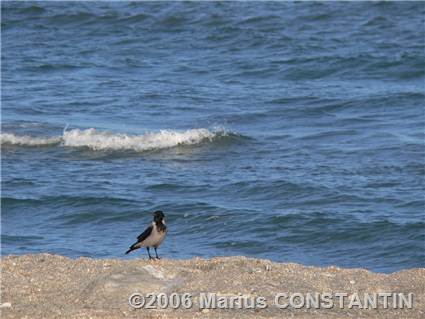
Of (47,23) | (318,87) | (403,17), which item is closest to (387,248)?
(318,87)

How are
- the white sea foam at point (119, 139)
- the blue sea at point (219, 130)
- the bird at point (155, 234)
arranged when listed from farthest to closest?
1. the white sea foam at point (119, 139)
2. the blue sea at point (219, 130)
3. the bird at point (155, 234)

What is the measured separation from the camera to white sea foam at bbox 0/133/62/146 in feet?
53.3

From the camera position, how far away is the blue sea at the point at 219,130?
12180mm

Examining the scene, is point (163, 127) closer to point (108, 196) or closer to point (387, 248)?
point (108, 196)

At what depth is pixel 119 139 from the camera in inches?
635

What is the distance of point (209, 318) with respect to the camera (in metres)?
6.97

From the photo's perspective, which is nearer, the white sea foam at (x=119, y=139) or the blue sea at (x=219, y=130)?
the blue sea at (x=219, y=130)

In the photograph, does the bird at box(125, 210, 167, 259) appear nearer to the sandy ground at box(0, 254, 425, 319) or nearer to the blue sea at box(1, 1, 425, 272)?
the sandy ground at box(0, 254, 425, 319)

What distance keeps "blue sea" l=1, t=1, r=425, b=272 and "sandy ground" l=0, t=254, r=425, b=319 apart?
245cm
